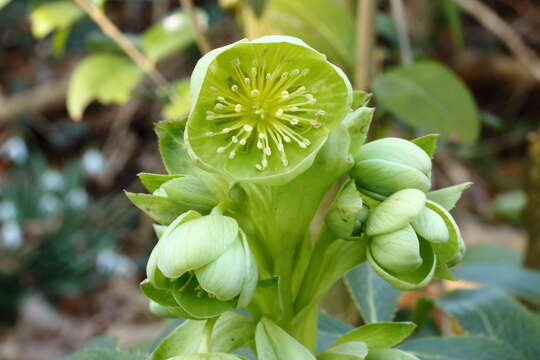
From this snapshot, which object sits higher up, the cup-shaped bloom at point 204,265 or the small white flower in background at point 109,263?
the cup-shaped bloom at point 204,265

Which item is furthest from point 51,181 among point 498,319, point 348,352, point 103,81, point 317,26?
point 348,352


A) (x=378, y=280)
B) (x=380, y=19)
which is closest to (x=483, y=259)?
(x=380, y=19)

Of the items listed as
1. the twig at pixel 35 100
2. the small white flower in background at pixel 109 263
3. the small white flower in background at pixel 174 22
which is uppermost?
the small white flower in background at pixel 174 22

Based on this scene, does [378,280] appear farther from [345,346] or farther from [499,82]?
[499,82]

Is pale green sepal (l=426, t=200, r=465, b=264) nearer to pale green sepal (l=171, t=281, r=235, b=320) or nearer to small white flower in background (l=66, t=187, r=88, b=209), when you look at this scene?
pale green sepal (l=171, t=281, r=235, b=320)

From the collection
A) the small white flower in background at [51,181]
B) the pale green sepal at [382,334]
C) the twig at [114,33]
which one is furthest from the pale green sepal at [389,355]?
the small white flower in background at [51,181]

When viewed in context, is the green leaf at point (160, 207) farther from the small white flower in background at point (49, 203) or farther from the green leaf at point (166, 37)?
the small white flower in background at point (49, 203)

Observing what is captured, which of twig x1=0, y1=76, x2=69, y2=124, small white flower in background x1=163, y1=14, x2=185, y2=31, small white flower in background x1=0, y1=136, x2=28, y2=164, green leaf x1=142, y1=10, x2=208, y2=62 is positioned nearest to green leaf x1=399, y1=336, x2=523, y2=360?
green leaf x1=142, y1=10, x2=208, y2=62
